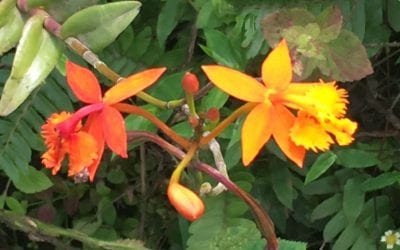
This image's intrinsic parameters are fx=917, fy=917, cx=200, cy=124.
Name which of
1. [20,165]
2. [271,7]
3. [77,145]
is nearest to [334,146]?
[271,7]

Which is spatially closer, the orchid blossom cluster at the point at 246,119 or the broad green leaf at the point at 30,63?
the orchid blossom cluster at the point at 246,119

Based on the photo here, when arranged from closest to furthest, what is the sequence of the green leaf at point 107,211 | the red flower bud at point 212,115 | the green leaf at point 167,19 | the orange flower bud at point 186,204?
the orange flower bud at point 186,204
the red flower bud at point 212,115
the green leaf at point 167,19
the green leaf at point 107,211

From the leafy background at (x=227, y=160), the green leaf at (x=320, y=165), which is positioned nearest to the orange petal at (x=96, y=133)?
the leafy background at (x=227, y=160)

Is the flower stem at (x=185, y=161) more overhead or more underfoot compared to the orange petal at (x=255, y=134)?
more underfoot

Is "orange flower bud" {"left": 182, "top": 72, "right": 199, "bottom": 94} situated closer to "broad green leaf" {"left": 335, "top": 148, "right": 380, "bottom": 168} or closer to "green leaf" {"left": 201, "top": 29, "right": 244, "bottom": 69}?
"green leaf" {"left": 201, "top": 29, "right": 244, "bottom": 69}

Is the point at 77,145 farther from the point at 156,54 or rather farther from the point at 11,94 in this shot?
the point at 156,54

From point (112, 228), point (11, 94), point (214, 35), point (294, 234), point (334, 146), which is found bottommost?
point (294, 234)

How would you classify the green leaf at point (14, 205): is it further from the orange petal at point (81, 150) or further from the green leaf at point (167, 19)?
the orange petal at point (81, 150)

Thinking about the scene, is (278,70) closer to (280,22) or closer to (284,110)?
(284,110)

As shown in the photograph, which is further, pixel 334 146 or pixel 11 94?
pixel 334 146
